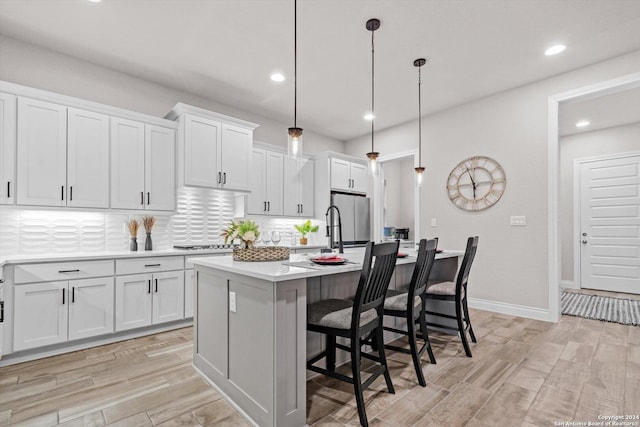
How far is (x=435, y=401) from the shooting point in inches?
82.1

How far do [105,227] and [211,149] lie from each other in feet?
4.78

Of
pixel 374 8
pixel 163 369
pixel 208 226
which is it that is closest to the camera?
pixel 163 369

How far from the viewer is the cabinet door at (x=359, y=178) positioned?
5906mm

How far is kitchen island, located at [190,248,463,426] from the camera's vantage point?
5.73 ft

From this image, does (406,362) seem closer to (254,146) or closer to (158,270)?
(158,270)

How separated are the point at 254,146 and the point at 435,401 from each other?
392 centimetres

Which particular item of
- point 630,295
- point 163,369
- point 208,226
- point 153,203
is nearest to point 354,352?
point 163,369

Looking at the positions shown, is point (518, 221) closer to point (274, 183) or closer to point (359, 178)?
point (359, 178)

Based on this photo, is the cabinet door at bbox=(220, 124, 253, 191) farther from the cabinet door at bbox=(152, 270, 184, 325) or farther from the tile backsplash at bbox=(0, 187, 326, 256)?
the cabinet door at bbox=(152, 270, 184, 325)

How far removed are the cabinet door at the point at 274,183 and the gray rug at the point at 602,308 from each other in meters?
4.16

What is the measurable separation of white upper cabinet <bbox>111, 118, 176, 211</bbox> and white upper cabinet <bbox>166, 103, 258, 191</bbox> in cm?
15

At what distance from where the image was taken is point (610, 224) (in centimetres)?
Answer: 568

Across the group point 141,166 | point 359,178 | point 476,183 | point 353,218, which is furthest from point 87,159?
point 476,183

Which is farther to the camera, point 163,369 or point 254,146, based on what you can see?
point 254,146
